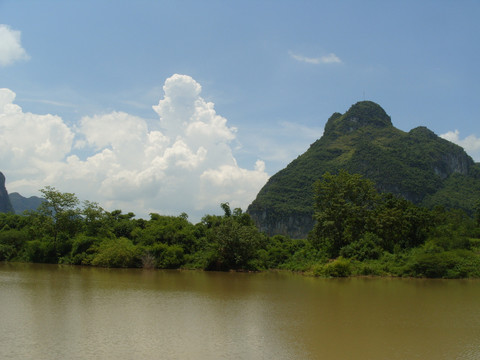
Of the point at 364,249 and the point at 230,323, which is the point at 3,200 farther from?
the point at 230,323

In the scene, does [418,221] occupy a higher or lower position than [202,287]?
higher

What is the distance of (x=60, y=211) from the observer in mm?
44031

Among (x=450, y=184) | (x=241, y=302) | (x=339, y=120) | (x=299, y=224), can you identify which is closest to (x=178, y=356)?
(x=241, y=302)

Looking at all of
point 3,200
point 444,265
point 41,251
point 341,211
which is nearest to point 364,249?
point 341,211

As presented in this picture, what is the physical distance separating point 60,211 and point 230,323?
35.9 meters

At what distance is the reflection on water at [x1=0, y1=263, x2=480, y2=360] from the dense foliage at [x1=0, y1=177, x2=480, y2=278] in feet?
36.4

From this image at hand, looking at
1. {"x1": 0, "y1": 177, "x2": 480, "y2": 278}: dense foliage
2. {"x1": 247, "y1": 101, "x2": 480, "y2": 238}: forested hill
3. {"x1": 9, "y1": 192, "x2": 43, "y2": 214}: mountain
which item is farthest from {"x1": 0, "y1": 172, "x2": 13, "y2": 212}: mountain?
{"x1": 0, "y1": 177, "x2": 480, "y2": 278}: dense foliage

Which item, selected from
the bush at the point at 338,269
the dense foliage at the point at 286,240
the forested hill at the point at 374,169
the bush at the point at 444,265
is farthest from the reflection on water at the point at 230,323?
the forested hill at the point at 374,169

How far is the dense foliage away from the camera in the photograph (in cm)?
3434

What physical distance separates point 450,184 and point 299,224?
162 ft

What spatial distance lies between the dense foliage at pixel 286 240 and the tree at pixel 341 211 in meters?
0.10

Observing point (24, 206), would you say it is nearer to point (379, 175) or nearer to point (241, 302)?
point (379, 175)

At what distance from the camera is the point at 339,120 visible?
162m

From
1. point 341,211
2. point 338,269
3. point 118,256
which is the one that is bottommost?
point 338,269
